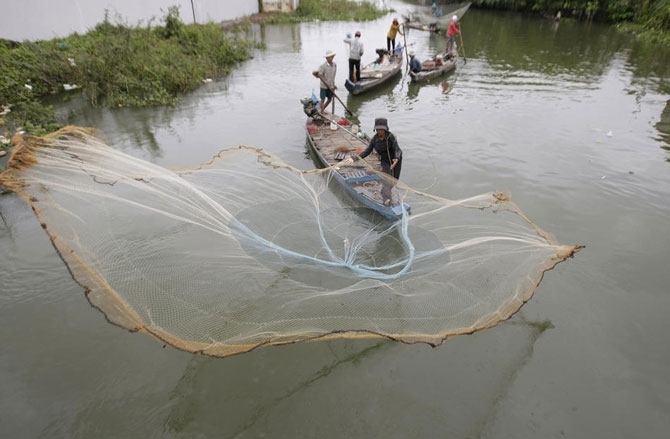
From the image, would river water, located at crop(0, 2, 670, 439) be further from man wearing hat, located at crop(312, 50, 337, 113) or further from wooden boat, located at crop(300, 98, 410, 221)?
man wearing hat, located at crop(312, 50, 337, 113)

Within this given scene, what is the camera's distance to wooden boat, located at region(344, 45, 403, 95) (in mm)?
11973

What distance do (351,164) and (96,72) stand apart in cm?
889

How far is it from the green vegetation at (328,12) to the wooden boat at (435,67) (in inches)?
518

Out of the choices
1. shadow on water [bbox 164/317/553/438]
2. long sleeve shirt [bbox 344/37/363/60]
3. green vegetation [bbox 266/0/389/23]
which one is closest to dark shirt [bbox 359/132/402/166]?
shadow on water [bbox 164/317/553/438]

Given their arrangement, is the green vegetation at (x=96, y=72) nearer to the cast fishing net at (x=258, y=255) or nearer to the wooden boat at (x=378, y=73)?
the wooden boat at (x=378, y=73)

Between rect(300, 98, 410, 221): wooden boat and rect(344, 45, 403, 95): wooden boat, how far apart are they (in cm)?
261

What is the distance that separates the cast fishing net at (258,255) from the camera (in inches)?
132

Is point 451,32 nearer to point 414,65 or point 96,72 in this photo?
point 414,65

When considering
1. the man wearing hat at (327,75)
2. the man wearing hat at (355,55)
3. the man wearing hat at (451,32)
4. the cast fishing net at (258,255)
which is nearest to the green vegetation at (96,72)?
the man wearing hat at (327,75)

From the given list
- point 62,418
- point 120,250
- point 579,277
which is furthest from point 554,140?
point 62,418

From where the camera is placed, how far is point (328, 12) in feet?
88.8

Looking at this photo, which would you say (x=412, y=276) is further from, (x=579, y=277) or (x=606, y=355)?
(x=579, y=277)

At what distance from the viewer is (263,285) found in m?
3.95

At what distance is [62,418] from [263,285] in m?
2.17
